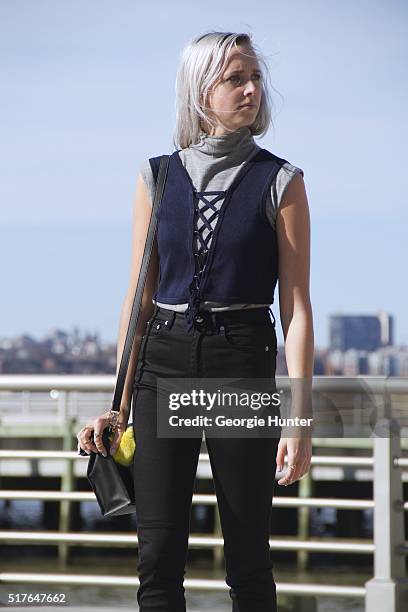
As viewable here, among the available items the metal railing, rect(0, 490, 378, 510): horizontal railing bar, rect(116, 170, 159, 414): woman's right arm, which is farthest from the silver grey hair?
rect(0, 490, 378, 510): horizontal railing bar

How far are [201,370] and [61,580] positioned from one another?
2.39 meters

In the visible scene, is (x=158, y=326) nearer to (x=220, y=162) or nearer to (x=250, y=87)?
(x=220, y=162)

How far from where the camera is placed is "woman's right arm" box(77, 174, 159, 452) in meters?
2.81

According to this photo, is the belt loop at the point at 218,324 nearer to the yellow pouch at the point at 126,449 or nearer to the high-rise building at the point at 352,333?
the yellow pouch at the point at 126,449

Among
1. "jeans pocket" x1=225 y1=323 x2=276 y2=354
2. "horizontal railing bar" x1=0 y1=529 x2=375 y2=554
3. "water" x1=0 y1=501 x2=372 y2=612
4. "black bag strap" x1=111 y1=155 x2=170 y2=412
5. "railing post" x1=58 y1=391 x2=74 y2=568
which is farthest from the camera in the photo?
"railing post" x1=58 y1=391 x2=74 y2=568

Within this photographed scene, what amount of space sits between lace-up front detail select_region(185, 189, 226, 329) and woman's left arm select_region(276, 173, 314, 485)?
0.15 m

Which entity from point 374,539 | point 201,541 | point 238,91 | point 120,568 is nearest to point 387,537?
point 374,539

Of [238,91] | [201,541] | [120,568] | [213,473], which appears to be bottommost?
[120,568]

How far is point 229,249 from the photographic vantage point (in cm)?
268

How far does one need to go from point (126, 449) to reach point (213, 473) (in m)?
0.24

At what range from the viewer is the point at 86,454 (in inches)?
115

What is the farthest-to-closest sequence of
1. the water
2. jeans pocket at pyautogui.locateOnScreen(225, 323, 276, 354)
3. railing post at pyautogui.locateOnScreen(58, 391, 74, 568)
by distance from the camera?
railing post at pyautogui.locateOnScreen(58, 391, 74, 568), the water, jeans pocket at pyautogui.locateOnScreen(225, 323, 276, 354)

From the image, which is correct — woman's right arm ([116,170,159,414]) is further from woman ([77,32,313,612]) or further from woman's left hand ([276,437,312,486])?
woman's left hand ([276,437,312,486])

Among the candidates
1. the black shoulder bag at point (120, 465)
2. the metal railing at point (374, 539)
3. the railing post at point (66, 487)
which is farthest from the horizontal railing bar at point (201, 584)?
the railing post at point (66, 487)
